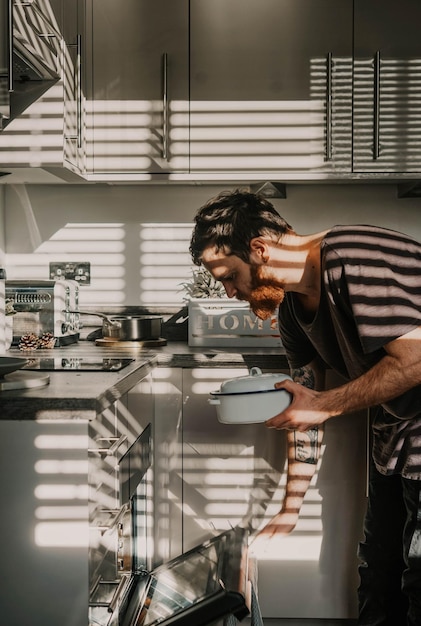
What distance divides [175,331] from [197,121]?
0.84 meters

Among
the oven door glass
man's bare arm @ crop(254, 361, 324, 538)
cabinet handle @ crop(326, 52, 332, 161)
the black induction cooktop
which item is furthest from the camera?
cabinet handle @ crop(326, 52, 332, 161)

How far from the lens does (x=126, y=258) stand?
2943 millimetres

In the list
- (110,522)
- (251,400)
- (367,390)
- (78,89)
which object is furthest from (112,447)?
(78,89)

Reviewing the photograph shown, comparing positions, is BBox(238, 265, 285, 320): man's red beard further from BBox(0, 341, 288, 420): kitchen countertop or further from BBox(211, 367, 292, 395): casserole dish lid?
BBox(0, 341, 288, 420): kitchen countertop

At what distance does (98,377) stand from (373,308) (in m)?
0.65

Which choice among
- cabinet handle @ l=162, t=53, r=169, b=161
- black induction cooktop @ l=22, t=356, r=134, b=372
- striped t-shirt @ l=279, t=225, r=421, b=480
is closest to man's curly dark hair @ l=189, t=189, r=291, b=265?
striped t-shirt @ l=279, t=225, r=421, b=480

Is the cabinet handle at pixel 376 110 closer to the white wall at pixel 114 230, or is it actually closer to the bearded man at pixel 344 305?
the white wall at pixel 114 230

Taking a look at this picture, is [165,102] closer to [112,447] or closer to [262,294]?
[262,294]

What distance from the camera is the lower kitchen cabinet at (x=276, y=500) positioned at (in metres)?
2.33

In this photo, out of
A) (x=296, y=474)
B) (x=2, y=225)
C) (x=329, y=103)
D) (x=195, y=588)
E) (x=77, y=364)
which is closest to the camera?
(x=195, y=588)

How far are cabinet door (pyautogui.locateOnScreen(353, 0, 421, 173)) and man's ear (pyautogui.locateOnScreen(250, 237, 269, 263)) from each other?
1.08 meters

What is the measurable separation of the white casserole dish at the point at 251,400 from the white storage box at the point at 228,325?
99 centimetres

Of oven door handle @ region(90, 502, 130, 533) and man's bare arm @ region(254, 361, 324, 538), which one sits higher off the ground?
oven door handle @ region(90, 502, 130, 533)

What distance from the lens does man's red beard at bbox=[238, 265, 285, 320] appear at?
169 centimetres
